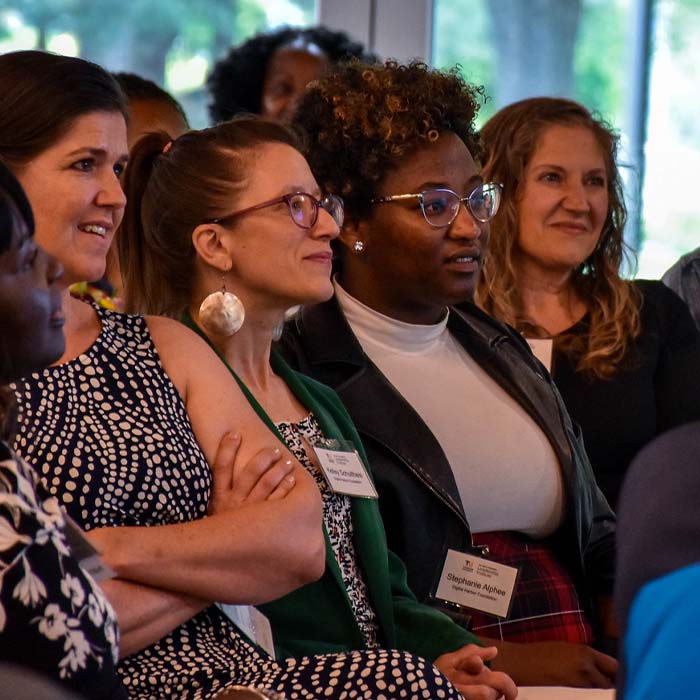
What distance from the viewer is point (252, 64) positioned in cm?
532

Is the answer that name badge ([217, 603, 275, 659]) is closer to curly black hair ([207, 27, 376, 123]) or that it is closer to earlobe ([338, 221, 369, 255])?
earlobe ([338, 221, 369, 255])

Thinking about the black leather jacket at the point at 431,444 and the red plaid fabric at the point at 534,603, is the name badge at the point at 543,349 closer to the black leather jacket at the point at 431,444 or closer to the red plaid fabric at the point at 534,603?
the black leather jacket at the point at 431,444

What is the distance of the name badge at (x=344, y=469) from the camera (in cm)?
244

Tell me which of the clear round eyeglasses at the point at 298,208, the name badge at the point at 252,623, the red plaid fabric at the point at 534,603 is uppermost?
the clear round eyeglasses at the point at 298,208

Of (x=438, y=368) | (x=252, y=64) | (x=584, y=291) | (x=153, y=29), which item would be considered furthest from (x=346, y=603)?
(x=153, y=29)

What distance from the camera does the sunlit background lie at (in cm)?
586

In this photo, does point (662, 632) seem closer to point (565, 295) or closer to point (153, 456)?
point (153, 456)

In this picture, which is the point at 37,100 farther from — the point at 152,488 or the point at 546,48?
the point at 546,48

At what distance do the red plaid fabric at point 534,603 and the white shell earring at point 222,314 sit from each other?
2.45 ft

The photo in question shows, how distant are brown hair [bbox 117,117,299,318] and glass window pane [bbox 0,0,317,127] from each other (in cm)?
326

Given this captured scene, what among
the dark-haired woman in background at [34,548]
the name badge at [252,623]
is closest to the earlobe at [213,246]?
the name badge at [252,623]

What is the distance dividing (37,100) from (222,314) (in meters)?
0.57

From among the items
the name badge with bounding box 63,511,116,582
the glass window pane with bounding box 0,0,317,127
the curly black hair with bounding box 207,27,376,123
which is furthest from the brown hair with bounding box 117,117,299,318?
the glass window pane with bounding box 0,0,317,127

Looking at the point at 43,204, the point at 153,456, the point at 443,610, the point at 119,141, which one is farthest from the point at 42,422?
the point at 443,610
